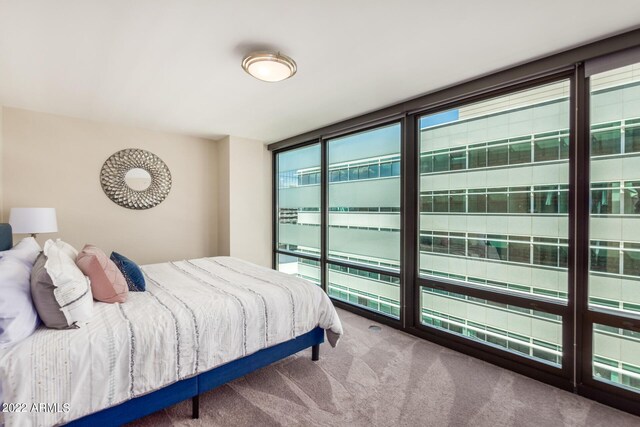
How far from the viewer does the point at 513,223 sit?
246cm

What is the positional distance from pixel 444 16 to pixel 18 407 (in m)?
2.91

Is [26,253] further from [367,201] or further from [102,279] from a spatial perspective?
[367,201]

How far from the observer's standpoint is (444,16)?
169 cm

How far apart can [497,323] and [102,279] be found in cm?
316

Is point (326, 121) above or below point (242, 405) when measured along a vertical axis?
above

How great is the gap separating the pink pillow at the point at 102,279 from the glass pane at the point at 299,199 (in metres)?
2.65

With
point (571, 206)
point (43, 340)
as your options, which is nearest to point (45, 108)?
point (43, 340)

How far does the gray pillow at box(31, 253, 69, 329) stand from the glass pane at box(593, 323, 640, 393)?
3.39m

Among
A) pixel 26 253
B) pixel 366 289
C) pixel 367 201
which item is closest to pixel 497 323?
pixel 366 289

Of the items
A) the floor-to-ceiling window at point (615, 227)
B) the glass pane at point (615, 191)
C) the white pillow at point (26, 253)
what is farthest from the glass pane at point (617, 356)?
the white pillow at point (26, 253)

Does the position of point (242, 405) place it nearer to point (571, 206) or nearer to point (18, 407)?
point (18, 407)

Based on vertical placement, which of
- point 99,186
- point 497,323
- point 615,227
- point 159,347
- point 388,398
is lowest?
point 388,398

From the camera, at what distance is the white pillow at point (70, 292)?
1562 mm

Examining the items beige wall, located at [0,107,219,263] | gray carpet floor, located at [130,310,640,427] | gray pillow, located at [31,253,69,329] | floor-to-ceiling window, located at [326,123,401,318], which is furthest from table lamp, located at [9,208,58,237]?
floor-to-ceiling window, located at [326,123,401,318]
